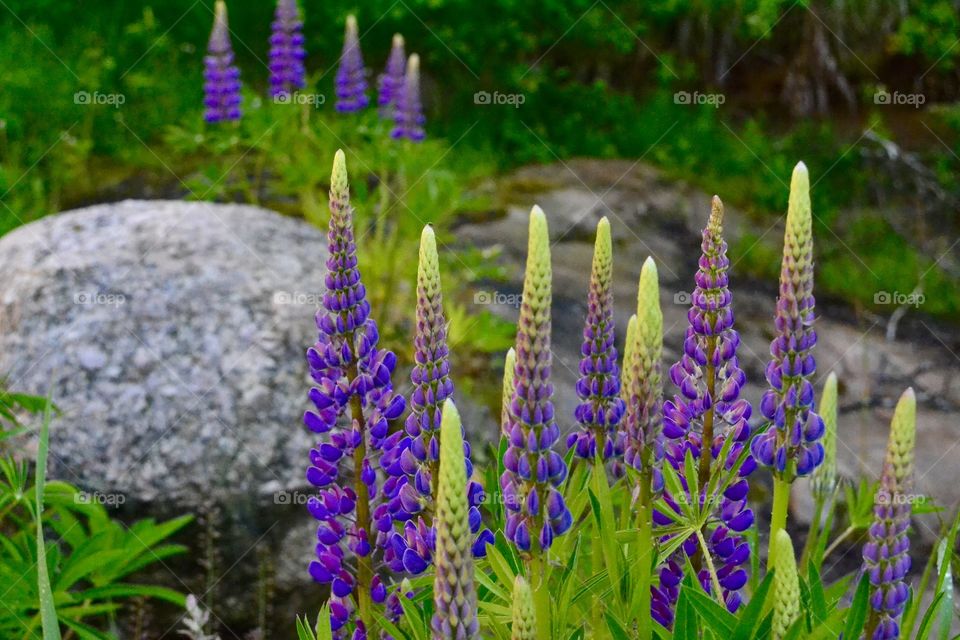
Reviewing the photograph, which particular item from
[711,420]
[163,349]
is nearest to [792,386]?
[711,420]

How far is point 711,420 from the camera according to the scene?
2150 mm

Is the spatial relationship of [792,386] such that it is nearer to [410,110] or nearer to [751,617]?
[751,617]

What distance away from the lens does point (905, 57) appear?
906 cm

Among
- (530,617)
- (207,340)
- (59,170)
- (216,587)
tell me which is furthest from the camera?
(59,170)

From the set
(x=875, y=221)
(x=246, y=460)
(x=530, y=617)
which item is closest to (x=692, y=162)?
(x=875, y=221)

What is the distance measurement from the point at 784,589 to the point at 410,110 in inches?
176

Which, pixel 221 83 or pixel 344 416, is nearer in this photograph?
pixel 344 416

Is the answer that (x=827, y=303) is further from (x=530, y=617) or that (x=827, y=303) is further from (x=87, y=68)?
(x=530, y=617)

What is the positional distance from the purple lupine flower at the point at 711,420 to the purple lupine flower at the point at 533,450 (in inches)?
14.9

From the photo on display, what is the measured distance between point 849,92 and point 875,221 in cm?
142

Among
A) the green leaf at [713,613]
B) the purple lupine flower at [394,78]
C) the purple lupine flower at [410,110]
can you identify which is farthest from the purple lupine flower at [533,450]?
the purple lupine flower at [394,78]

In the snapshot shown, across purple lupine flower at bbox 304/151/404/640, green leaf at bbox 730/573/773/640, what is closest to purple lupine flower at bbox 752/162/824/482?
green leaf at bbox 730/573/773/640

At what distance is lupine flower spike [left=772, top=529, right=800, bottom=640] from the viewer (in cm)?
162

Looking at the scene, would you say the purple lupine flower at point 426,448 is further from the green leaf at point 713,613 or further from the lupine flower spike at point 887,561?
the lupine flower spike at point 887,561
